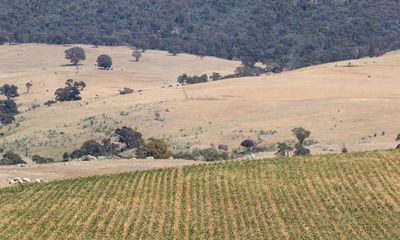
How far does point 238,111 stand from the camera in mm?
130250

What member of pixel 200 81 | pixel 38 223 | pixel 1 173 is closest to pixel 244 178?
pixel 38 223

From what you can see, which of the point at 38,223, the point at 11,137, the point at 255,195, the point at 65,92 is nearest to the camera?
the point at 38,223

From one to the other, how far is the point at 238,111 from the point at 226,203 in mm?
85200

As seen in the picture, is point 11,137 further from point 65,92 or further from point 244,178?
point 244,178

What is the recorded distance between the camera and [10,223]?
41.5 metres

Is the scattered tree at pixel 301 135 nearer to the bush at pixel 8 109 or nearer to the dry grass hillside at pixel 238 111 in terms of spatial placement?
the dry grass hillside at pixel 238 111

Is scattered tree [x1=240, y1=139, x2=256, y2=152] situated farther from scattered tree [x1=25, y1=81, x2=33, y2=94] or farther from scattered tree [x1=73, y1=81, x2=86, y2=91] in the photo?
scattered tree [x1=25, y1=81, x2=33, y2=94]

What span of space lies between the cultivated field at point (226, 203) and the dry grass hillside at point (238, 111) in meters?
29.8

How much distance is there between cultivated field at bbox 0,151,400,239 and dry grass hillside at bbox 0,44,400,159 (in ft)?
97.8

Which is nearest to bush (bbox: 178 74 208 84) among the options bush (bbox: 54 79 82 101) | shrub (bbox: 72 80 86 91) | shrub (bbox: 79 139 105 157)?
shrub (bbox: 72 80 86 91)

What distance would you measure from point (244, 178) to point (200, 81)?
13120 centimetres

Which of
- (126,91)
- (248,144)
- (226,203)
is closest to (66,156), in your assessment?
(248,144)

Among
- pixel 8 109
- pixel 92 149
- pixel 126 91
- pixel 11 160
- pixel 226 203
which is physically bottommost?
pixel 8 109

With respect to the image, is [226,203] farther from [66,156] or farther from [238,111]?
[238,111]
